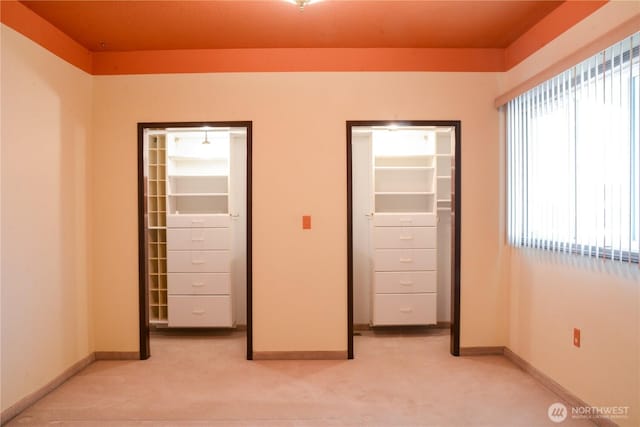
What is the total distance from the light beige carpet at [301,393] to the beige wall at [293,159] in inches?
14.4

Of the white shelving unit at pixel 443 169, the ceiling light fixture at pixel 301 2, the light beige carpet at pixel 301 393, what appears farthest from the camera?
the white shelving unit at pixel 443 169

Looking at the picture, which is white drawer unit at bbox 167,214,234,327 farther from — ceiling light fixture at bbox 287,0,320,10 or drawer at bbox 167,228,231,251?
ceiling light fixture at bbox 287,0,320,10

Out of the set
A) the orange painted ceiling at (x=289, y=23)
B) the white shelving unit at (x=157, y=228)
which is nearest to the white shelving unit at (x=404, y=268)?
the orange painted ceiling at (x=289, y=23)

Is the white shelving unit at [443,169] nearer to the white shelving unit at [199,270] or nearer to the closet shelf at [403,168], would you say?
the closet shelf at [403,168]

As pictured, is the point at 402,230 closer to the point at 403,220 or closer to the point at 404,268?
the point at 403,220

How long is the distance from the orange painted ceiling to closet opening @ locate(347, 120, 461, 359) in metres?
0.85

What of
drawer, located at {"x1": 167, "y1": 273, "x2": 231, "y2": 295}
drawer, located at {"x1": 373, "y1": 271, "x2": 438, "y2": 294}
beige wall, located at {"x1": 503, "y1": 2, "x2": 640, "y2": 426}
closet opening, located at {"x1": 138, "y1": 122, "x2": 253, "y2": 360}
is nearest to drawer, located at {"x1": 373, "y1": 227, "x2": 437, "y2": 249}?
drawer, located at {"x1": 373, "y1": 271, "x2": 438, "y2": 294}

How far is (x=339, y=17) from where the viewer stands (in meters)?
2.63

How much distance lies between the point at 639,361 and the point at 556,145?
1.29 m

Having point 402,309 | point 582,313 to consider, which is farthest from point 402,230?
point 582,313

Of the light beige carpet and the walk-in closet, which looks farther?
the walk-in closet

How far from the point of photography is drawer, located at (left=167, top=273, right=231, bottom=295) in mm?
3818

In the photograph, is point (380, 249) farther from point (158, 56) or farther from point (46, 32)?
point (46, 32)

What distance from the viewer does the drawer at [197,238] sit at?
382 cm
